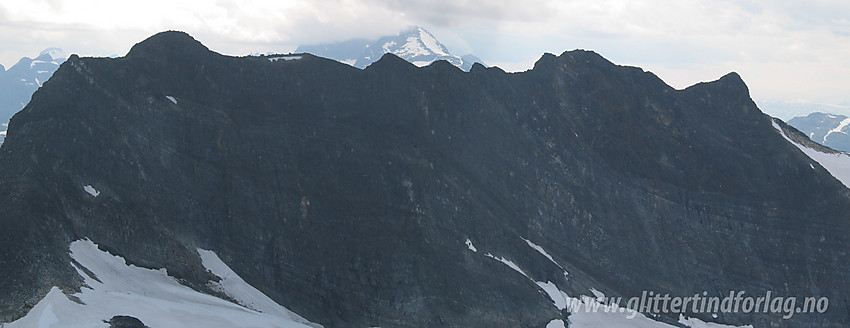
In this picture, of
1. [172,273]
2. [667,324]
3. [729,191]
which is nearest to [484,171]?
[667,324]

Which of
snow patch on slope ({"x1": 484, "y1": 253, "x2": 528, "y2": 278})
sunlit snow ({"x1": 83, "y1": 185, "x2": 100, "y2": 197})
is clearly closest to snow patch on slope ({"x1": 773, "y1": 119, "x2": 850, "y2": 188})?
snow patch on slope ({"x1": 484, "y1": 253, "x2": 528, "y2": 278})

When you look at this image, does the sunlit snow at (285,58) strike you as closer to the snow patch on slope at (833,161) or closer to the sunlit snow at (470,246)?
the sunlit snow at (470,246)

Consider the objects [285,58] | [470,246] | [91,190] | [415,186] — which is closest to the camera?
[91,190]

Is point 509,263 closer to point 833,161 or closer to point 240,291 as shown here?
point 240,291

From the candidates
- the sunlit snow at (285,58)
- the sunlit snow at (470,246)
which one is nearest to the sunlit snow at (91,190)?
Result: the sunlit snow at (285,58)

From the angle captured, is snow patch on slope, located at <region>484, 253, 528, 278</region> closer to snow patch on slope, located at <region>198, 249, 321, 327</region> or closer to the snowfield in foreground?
the snowfield in foreground

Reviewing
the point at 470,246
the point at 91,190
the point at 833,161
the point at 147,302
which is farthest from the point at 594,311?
the point at 833,161

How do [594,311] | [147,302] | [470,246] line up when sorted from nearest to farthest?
[147,302]
[470,246]
[594,311]
